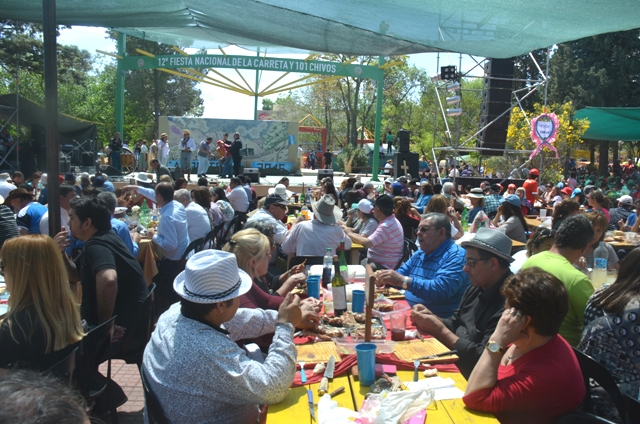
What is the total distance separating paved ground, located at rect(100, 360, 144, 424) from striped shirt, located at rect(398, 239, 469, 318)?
2.33 m

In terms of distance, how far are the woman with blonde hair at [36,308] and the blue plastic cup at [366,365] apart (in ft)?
5.13

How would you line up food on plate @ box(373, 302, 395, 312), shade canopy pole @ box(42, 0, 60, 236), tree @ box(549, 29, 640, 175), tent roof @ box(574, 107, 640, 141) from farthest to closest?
tree @ box(549, 29, 640, 175) < tent roof @ box(574, 107, 640, 141) < food on plate @ box(373, 302, 395, 312) < shade canopy pole @ box(42, 0, 60, 236)

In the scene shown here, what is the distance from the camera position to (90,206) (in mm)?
3828

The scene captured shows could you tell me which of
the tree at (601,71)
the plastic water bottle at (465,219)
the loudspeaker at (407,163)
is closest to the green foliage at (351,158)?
the loudspeaker at (407,163)

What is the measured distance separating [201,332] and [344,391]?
0.75m

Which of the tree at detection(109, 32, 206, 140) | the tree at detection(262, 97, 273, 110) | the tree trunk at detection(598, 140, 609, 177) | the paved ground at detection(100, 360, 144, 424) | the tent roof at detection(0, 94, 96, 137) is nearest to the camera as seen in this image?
the paved ground at detection(100, 360, 144, 424)

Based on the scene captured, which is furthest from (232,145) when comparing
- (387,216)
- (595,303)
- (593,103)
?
(593,103)

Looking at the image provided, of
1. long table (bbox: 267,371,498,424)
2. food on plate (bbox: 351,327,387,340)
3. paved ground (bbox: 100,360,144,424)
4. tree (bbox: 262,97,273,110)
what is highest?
tree (bbox: 262,97,273,110)

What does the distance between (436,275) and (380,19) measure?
267 centimetres

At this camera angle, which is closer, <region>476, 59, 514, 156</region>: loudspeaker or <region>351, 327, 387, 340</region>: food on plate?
<region>351, 327, 387, 340</region>: food on plate

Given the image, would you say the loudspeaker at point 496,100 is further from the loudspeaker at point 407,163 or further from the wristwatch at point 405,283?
the wristwatch at point 405,283

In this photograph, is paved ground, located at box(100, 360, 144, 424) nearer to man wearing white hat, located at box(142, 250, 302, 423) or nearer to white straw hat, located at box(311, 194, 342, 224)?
man wearing white hat, located at box(142, 250, 302, 423)

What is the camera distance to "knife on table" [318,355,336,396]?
242 cm

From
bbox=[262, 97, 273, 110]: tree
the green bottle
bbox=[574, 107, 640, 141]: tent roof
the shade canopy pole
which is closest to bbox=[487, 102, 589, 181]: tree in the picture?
bbox=[574, 107, 640, 141]: tent roof
